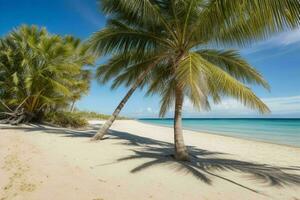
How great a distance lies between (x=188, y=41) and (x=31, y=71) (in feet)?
38.9

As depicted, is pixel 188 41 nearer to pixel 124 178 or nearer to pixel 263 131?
pixel 124 178

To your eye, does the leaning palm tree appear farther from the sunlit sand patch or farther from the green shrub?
the green shrub

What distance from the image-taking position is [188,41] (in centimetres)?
738

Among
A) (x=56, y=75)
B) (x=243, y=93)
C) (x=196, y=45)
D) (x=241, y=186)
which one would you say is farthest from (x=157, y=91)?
(x=56, y=75)

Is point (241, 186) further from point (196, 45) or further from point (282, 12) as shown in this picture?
point (196, 45)

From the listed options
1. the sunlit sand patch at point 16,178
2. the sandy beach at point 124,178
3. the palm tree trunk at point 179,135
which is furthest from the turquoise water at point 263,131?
the sunlit sand patch at point 16,178

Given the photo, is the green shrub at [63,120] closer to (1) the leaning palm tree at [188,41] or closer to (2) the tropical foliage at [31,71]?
(2) the tropical foliage at [31,71]

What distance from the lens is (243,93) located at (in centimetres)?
617

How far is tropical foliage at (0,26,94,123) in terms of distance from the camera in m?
15.1

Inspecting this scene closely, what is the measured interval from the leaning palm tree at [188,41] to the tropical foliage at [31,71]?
740 centimetres

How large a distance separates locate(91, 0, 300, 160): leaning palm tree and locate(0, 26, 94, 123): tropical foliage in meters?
7.40

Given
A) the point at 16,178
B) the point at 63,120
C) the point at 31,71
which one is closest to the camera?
the point at 16,178

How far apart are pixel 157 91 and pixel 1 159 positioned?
20.3 ft

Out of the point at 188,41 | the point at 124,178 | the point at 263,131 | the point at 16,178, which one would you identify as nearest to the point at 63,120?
the point at 188,41
